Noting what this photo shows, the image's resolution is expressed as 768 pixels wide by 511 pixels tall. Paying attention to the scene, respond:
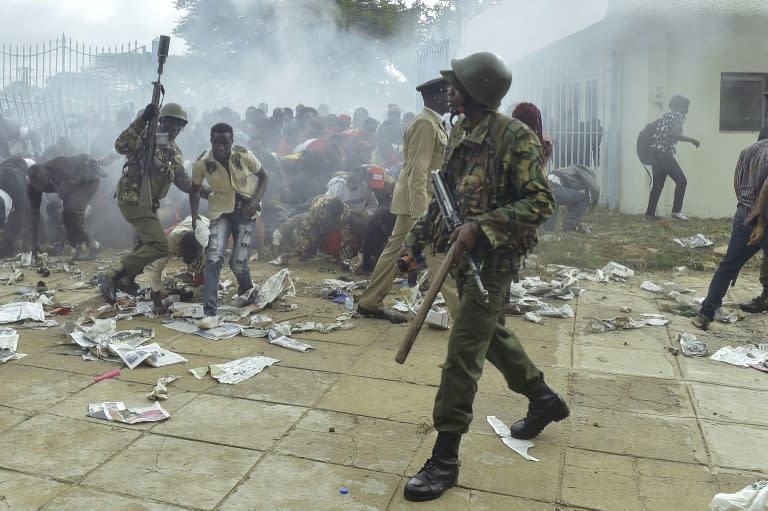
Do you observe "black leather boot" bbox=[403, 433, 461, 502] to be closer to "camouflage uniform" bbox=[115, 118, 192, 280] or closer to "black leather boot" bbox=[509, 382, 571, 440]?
"black leather boot" bbox=[509, 382, 571, 440]

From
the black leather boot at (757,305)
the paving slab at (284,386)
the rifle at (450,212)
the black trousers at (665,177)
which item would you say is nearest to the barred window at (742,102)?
the black trousers at (665,177)

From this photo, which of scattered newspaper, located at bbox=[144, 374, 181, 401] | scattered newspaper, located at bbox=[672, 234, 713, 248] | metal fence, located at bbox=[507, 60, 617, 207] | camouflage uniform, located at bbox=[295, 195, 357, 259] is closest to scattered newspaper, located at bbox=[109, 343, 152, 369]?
scattered newspaper, located at bbox=[144, 374, 181, 401]

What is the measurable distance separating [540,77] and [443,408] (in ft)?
39.5

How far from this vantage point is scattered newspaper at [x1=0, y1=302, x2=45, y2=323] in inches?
222

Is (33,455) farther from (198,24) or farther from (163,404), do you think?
(198,24)

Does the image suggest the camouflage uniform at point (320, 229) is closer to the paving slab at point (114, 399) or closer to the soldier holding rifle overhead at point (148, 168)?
the soldier holding rifle overhead at point (148, 168)

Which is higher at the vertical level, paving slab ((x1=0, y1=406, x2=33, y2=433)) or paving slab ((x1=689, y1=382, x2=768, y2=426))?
paving slab ((x1=0, y1=406, x2=33, y2=433))

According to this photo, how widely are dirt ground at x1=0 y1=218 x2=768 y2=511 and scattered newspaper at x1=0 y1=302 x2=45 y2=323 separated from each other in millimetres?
272

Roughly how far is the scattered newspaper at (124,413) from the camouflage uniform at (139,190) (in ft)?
7.70

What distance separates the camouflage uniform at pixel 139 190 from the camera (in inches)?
232

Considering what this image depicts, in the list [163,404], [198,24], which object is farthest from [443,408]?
[198,24]

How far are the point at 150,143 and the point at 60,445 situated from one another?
10.3ft

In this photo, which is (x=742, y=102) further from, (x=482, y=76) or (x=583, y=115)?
(x=482, y=76)

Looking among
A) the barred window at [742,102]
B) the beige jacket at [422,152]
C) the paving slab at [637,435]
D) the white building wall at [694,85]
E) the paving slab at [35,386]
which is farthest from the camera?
the barred window at [742,102]
